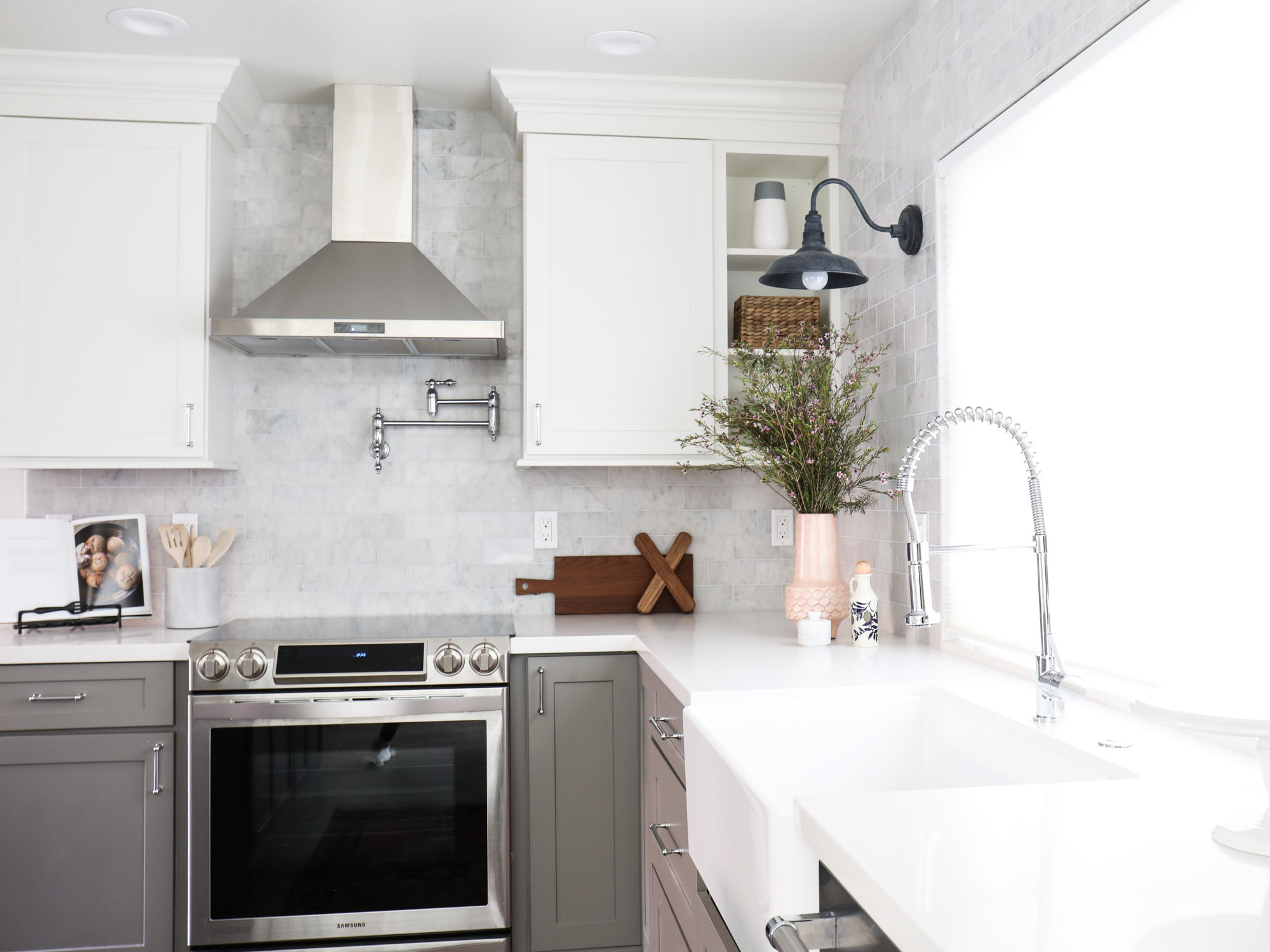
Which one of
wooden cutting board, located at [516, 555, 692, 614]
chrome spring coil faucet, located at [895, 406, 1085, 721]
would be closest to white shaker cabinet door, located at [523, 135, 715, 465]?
wooden cutting board, located at [516, 555, 692, 614]

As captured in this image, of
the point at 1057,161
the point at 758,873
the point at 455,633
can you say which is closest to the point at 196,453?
the point at 455,633

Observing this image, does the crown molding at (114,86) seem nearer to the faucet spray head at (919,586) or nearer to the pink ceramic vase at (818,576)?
the pink ceramic vase at (818,576)

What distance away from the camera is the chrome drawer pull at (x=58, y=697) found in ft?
7.29

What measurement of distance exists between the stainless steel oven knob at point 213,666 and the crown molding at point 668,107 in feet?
5.42

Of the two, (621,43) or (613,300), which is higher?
(621,43)

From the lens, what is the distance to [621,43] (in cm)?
241

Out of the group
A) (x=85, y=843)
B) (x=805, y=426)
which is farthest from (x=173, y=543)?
(x=805, y=426)

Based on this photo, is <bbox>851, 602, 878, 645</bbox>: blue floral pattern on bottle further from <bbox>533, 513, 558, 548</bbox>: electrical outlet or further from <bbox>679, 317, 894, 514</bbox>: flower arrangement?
<bbox>533, 513, 558, 548</bbox>: electrical outlet

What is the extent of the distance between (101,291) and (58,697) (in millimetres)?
1090

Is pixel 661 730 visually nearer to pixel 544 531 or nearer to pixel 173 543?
pixel 544 531

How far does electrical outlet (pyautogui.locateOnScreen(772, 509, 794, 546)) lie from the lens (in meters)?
2.96

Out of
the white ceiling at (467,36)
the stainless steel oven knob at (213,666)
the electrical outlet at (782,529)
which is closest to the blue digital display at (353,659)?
the stainless steel oven knob at (213,666)

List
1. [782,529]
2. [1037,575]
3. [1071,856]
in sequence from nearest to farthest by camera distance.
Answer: [1071,856] → [1037,575] → [782,529]

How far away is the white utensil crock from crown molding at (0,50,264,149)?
128 cm
